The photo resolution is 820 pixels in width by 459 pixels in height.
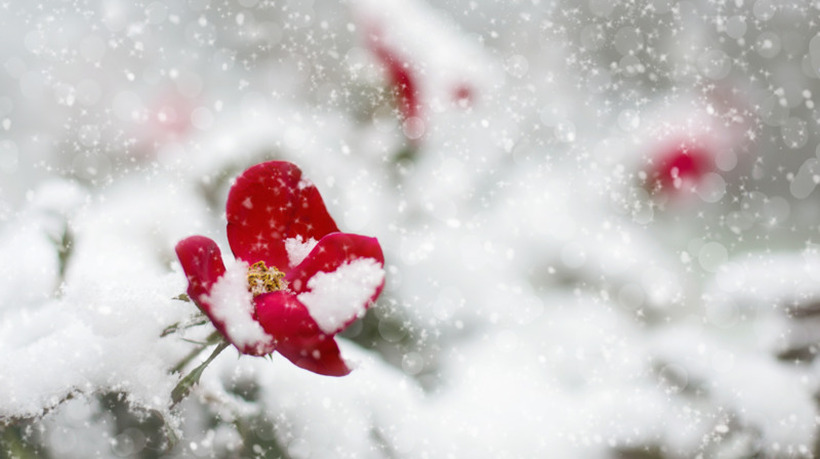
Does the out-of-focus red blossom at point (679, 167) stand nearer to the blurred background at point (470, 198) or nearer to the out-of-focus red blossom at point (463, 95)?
the blurred background at point (470, 198)

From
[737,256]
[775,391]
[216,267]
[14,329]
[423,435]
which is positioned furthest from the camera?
[737,256]

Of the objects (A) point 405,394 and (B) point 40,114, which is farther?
(B) point 40,114

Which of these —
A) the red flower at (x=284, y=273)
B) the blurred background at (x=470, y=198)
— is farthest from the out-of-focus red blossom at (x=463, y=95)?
the red flower at (x=284, y=273)

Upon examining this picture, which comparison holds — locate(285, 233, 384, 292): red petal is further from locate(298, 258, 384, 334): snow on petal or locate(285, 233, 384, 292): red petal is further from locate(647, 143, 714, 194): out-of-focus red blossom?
locate(647, 143, 714, 194): out-of-focus red blossom

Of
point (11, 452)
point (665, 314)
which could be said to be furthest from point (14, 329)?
point (665, 314)

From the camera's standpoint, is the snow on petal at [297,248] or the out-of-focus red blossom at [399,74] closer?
the snow on petal at [297,248]

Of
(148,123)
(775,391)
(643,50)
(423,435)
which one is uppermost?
(643,50)

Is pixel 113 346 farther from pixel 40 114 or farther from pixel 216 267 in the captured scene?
pixel 40 114
